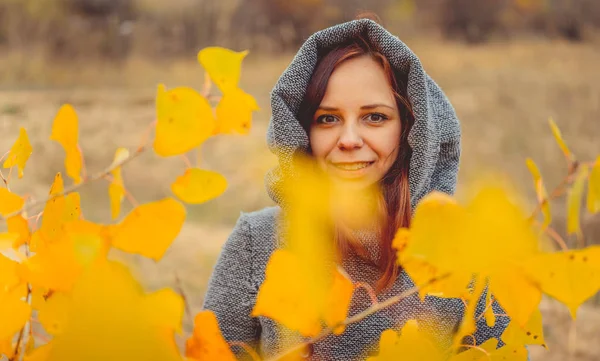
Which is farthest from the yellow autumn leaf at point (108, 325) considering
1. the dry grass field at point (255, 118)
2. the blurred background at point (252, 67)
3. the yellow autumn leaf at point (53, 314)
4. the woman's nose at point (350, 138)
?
the blurred background at point (252, 67)

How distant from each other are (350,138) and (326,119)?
0.07 meters

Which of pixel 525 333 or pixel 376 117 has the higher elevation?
pixel 525 333

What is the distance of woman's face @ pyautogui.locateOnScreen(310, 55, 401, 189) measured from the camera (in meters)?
0.66

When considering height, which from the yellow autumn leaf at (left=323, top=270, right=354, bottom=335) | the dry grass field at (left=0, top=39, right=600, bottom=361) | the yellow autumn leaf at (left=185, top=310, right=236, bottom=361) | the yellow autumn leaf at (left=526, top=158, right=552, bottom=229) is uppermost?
the yellow autumn leaf at (left=526, top=158, right=552, bottom=229)

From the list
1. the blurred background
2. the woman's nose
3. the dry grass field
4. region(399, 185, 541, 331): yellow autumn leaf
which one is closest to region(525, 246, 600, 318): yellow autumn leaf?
region(399, 185, 541, 331): yellow autumn leaf

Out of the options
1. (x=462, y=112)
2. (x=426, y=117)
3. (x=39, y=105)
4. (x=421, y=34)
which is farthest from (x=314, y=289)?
(x=421, y=34)

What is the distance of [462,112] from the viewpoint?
5.88 metres

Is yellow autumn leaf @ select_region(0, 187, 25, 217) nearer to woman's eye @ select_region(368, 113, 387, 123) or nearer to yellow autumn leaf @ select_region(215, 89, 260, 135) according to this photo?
yellow autumn leaf @ select_region(215, 89, 260, 135)

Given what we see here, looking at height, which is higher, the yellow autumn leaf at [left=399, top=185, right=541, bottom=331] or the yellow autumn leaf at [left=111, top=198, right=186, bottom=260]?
the yellow autumn leaf at [left=399, top=185, right=541, bottom=331]

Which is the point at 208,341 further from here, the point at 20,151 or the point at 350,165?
the point at 350,165

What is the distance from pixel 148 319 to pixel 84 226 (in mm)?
53

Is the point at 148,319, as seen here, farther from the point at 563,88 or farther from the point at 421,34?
the point at 421,34

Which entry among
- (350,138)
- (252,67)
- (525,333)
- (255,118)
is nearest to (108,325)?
(525,333)

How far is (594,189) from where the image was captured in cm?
17
